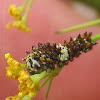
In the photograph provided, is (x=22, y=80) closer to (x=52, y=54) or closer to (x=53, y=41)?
(x=52, y=54)

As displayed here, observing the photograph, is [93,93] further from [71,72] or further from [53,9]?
[53,9]

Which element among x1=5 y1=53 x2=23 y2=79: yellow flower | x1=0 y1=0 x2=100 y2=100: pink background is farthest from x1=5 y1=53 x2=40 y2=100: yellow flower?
x1=0 y1=0 x2=100 y2=100: pink background

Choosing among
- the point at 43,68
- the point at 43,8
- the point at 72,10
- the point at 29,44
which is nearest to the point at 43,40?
the point at 29,44

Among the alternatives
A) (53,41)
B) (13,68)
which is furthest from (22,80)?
(53,41)

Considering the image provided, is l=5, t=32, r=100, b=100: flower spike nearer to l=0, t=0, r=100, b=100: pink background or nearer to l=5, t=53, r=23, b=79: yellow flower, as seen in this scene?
l=5, t=53, r=23, b=79: yellow flower

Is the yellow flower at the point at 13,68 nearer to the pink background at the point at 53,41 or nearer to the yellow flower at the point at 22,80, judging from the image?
the yellow flower at the point at 22,80

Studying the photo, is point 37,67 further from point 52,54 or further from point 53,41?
point 53,41

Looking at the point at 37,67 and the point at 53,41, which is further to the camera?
the point at 53,41

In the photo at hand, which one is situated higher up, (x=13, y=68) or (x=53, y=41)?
(x=53, y=41)

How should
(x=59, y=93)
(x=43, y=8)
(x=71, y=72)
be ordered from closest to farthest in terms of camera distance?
(x=59, y=93) < (x=71, y=72) < (x=43, y=8)
